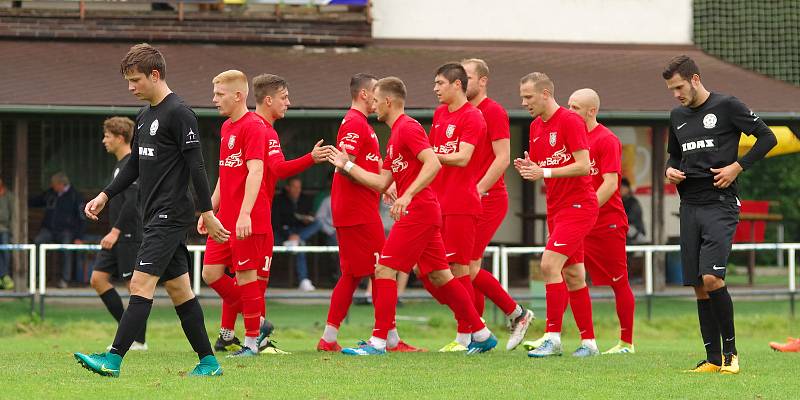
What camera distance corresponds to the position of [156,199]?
862 centimetres

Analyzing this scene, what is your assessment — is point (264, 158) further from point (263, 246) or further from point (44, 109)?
point (44, 109)

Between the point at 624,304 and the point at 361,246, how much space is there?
2.23 m

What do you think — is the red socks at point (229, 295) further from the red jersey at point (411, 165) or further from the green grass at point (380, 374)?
the red jersey at point (411, 165)

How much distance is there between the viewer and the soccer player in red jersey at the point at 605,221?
1155 centimetres

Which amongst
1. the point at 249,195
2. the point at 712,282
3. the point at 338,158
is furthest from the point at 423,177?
the point at 712,282

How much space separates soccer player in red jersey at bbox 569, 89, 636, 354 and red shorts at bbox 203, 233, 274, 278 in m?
2.66

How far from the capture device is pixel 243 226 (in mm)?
10062

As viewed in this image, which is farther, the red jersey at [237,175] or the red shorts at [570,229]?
the red shorts at [570,229]

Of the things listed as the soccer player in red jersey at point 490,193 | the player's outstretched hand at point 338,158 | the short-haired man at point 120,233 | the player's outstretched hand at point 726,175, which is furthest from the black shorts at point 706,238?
the short-haired man at point 120,233

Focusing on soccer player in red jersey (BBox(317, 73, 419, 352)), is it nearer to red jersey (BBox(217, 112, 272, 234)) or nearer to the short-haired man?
red jersey (BBox(217, 112, 272, 234))

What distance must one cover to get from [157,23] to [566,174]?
37.0ft

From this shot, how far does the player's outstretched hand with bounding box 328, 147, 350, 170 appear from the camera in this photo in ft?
34.6

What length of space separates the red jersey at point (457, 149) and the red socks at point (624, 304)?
1.35 metres

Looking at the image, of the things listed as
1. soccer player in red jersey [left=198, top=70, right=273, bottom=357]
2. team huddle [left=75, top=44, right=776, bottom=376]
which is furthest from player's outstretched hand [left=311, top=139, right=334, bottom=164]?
soccer player in red jersey [left=198, top=70, right=273, bottom=357]
